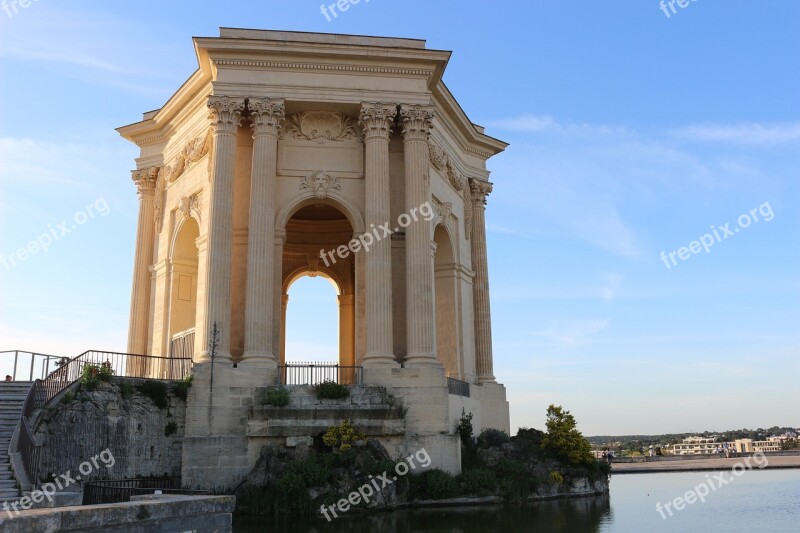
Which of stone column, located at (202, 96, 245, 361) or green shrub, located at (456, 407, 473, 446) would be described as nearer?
stone column, located at (202, 96, 245, 361)

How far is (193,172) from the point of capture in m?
31.7

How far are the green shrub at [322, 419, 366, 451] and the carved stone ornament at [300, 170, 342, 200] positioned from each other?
928cm

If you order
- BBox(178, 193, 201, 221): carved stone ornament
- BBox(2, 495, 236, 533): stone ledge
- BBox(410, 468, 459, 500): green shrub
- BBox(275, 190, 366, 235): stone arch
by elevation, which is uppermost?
BBox(178, 193, 201, 221): carved stone ornament

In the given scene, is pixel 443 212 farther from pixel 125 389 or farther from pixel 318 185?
pixel 125 389

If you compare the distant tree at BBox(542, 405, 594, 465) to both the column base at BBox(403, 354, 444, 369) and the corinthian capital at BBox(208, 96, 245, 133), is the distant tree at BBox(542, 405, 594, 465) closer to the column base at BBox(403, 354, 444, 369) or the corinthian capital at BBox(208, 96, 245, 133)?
the column base at BBox(403, 354, 444, 369)

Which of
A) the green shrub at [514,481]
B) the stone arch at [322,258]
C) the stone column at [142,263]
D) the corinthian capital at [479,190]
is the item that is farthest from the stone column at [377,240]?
the stone column at [142,263]

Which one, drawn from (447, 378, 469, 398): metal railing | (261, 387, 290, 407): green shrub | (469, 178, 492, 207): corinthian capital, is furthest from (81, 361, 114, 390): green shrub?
(469, 178, 492, 207): corinthian capital

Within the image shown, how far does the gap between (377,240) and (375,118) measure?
4.83 metres

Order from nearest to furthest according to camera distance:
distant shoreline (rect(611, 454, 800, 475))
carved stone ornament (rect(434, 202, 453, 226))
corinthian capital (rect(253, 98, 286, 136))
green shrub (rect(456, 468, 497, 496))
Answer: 1. green shrub (rect(456, 468, 497, 496))
2. corinthian capital (rect(253, 98, 286, 136))
3. carved stone ornament (rect(434, 202, 453, 226))
4. distant shoreline (rect(611, 454, 800, 475))

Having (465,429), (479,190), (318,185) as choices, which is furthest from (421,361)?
(479,190)

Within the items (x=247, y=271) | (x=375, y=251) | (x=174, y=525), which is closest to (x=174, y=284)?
(x=247, y=271)

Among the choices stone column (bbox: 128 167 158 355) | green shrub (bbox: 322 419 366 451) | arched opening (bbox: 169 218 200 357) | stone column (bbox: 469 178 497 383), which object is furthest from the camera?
stone column (bbox: 469 178 497 383)

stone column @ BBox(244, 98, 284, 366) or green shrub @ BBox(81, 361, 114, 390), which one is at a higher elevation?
stone column @ BBox(244, 98, 284, 366)

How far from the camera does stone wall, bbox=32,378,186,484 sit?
69.8ft
